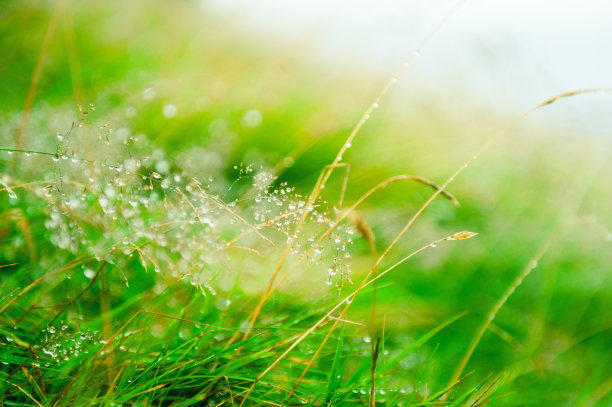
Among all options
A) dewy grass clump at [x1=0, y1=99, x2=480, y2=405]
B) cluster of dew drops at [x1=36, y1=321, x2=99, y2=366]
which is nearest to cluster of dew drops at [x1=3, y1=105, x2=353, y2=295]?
dewy grass clump at [x1=0, y1=99, x2=480, y2=405]

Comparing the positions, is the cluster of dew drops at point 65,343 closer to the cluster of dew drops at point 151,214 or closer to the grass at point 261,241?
the grass at point 261,241

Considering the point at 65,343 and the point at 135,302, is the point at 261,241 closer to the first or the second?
the point at 135,302

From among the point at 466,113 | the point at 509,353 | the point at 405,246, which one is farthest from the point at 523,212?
the point at 466,113

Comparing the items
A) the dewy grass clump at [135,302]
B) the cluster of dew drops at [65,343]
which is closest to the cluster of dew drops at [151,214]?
the dewy grass clump at [135,302]

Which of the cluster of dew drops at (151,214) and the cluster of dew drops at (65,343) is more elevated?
the cluster of dew drops at (151,214)

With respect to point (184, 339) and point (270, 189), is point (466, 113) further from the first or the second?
point (184, 339)

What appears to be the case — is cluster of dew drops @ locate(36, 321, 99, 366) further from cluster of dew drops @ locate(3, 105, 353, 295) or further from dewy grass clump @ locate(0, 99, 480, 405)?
cluster of dew drops @ locate(3, 105, 353, 295)

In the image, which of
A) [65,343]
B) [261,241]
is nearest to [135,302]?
[65,343]
